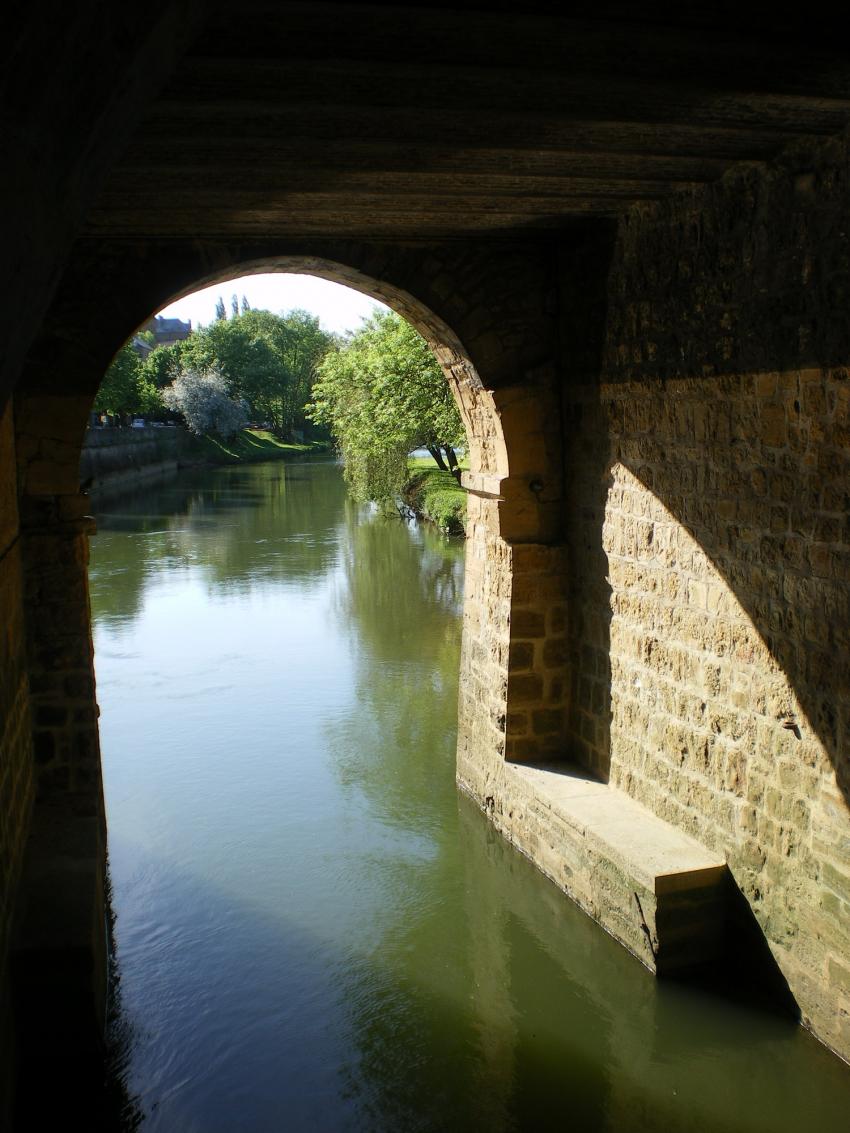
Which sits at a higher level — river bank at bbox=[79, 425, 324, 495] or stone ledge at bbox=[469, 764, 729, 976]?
river bank at bbox=[79, 425, 324, 495]

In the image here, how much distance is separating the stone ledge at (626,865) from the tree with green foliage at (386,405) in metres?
8.60

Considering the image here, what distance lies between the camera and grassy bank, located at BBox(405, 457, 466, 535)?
19.0 metres

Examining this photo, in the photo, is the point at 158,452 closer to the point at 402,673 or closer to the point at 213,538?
the point at 213,538

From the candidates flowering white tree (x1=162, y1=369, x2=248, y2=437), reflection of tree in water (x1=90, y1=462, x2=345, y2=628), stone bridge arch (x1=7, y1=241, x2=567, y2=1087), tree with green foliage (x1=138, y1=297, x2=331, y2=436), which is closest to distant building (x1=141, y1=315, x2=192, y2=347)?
tree with green foliage (x1=138, y1=297, x2=331, y2=436)

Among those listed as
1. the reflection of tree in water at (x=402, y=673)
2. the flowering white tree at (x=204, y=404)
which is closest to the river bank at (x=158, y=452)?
the flowering white tree at (x=204, y=404)

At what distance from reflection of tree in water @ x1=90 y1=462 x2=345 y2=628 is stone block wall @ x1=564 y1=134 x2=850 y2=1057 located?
832 cm

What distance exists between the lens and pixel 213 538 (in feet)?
65.3

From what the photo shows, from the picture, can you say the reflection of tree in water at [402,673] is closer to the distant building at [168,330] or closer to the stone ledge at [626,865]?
the stone ledge at [626,865]

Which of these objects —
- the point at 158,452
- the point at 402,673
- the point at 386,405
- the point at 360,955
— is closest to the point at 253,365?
the point at 158,452

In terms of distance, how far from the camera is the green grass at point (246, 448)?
45125 millimetres

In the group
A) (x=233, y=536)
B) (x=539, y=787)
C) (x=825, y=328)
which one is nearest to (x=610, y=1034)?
(x=539, y=787)

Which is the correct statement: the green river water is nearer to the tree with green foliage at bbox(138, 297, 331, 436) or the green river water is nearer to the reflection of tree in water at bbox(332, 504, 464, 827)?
the reflection of tree in water at bbox(332, 504, 464, 827)

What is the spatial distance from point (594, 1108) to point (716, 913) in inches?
43.8

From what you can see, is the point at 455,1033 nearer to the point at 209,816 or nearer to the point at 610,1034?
the point at 610,1034
